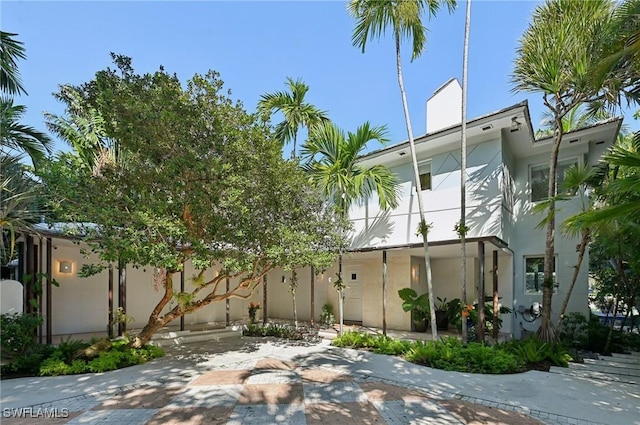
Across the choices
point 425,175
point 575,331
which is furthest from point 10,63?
point 575,331

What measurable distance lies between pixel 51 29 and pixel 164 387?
26.3ft

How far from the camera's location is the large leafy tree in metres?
6.33

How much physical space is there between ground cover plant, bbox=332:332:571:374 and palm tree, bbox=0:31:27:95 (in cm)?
1091

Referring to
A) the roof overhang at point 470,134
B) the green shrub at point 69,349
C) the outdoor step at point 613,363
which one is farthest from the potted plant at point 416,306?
the green shrub at point 69,349

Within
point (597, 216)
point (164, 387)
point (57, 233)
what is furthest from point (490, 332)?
point (57, 233)

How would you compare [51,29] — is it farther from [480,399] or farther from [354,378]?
[480,399]

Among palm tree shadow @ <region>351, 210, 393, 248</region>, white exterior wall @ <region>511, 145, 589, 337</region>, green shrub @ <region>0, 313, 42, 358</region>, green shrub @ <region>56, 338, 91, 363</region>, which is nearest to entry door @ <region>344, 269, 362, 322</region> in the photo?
palm tree shadow @ <region>351, 210, 393, 248</region>

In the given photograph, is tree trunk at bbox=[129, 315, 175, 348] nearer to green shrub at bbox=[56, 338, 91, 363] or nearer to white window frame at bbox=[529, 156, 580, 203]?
green shrub at bbox=[56, 338, 91, 363]

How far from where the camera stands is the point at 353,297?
46.4 feet

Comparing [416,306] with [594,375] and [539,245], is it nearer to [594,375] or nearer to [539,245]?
[539,245]

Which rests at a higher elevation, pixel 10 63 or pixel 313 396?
pixel 10 63

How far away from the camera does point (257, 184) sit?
7457 mm

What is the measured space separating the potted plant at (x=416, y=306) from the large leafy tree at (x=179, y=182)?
16.8ft

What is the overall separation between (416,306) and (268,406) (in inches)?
280
